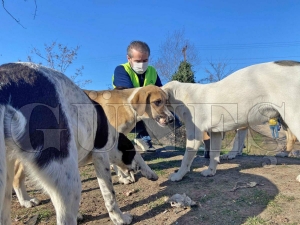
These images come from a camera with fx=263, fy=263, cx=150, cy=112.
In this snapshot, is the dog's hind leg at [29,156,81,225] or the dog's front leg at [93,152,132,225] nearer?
the dog's hind leg at [29,156,81,225]

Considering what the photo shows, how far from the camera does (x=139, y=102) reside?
4.29m

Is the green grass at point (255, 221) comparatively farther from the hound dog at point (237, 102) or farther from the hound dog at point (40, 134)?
the hound dog at point (40, 134)

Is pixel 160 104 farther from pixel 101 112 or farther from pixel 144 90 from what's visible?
pixel 101 112

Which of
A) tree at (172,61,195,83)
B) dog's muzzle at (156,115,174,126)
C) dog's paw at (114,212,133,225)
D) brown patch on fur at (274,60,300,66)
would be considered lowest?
dog's paw at (114,212,133,225)

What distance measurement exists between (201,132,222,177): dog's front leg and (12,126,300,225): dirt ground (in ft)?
0.35

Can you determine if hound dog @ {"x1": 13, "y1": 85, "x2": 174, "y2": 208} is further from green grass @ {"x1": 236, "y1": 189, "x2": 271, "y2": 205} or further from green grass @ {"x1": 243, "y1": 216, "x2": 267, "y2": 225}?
green grass @ {"x1": 243, "y1": 216, "x2": 267, "y2": 225}

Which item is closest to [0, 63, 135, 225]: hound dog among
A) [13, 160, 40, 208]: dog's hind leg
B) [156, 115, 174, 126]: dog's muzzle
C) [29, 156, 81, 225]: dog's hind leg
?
[29, 156, 81, 225]: dog's hind leg

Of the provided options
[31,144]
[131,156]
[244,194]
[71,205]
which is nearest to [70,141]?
[31,144]

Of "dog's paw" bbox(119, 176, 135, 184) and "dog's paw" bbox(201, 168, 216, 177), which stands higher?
"dog's paw" bbox(201, 168, 216, 177)

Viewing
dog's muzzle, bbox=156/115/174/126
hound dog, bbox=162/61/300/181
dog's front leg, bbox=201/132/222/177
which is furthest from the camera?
dog's muzzle, bbox=156/115/174/126

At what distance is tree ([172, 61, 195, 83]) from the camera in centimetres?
1833

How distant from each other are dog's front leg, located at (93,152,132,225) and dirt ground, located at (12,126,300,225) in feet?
0.44

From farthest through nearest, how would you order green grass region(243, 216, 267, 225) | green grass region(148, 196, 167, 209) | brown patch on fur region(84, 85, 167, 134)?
1. brown patch on fur region(84, 85, 167, 134)
2. green grass region(148, 196, 167, 209)
3. green grass region(243, 216, 267, 225)

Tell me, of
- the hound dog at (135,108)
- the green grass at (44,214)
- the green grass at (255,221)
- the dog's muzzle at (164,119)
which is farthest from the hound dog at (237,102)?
the green grass at (44,214)
